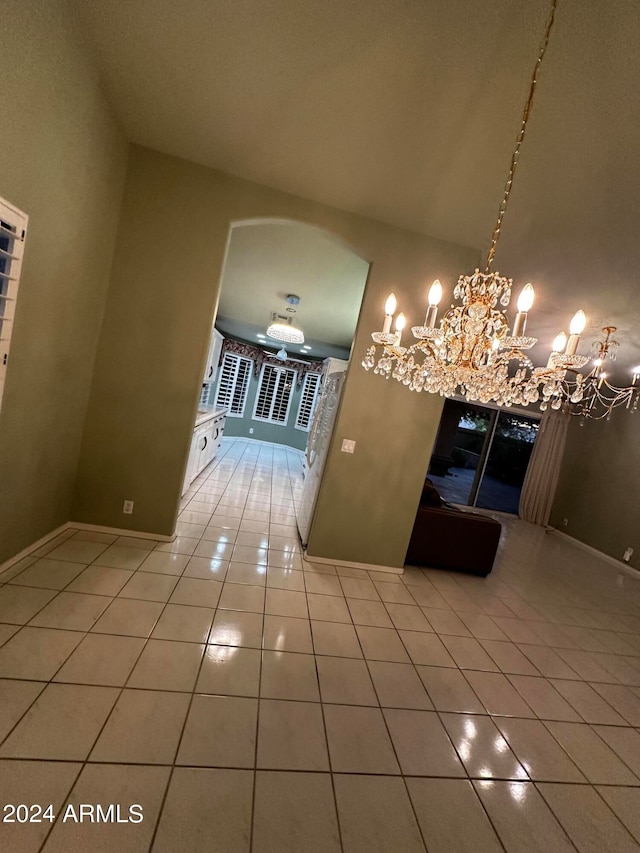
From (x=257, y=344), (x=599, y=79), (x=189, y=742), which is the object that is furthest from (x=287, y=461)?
(x=599, y=79)

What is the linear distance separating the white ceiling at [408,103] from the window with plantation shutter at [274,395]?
21.9ft

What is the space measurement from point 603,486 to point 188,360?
6.65 m

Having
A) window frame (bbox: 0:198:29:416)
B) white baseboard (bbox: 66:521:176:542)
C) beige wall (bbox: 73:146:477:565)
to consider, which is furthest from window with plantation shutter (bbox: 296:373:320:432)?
window frame (bbox: 0:198:29:416)

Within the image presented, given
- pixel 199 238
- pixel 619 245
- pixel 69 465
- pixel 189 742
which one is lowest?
pixel 189 742

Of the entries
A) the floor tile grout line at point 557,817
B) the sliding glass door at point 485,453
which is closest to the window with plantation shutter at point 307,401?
the sliding glass door at point 485,453

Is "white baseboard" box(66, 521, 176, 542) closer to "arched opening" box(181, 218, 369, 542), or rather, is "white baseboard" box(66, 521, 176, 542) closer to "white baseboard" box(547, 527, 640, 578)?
"arched opening" box(181, 218, 369, 542)

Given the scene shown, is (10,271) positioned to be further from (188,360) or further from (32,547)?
(32,547)

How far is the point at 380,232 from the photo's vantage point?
2.75m

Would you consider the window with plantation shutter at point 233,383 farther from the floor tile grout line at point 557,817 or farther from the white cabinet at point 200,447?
the floor tile grout line at point 557,817

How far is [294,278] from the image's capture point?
12.9 ft

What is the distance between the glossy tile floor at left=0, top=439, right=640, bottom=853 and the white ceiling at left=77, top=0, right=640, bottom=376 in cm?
294

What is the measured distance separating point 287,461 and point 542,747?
6.41m

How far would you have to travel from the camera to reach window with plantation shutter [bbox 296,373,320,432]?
8.98 m

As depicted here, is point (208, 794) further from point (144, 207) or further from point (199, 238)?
point (144, 207)
